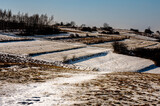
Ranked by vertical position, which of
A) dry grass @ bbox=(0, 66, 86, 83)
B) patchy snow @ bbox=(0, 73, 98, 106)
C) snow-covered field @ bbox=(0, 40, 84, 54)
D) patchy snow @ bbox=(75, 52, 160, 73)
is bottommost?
patchy snow @ bbox=(75, 52, 160, 73)

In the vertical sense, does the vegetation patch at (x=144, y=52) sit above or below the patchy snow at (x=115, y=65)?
above

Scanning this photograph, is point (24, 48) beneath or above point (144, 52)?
above

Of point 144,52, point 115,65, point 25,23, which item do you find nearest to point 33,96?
point 115,65

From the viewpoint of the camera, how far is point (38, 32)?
290 ft

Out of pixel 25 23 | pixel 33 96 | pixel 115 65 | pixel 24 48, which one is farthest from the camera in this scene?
pixel 25 23

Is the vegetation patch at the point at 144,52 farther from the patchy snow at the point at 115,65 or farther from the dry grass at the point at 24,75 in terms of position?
the dry grass at the point at 24,75

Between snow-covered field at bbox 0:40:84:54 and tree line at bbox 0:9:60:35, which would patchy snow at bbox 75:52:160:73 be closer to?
snow-covered field at bbox 0:40:84:54

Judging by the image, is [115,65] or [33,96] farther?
[115,65]

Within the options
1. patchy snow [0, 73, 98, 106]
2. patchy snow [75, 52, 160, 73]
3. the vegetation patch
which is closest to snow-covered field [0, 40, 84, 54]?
patchy snow [75, 52, 160, 73]

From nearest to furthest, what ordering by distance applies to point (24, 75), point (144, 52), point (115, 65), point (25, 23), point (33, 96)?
point (33, 96) → point (24, 75) → point (115, 65) → point (144, 52) → point (25, 23)

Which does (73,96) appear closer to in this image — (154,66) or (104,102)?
(104,102)

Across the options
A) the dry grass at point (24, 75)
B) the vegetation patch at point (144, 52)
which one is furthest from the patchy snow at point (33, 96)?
the vegetation patch at point (144, 52)

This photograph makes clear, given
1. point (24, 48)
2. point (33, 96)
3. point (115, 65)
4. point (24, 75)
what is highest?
point (24, 48)

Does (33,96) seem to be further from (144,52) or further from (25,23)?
(25,23)
